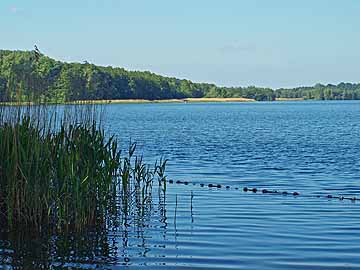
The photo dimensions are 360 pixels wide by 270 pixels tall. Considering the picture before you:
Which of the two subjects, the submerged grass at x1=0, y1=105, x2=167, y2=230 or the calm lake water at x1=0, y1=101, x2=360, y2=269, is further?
the submerged grass at x1=0, y1=105, x2=167, y2=230

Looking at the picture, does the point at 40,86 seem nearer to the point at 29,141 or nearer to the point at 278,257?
the point at 29,141

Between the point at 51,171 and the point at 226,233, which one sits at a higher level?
the point at 51,171

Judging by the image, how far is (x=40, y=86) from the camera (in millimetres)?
14594

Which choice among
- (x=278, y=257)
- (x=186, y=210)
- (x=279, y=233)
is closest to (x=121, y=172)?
(x=186, y=210)

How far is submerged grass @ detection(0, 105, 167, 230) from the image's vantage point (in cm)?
1345

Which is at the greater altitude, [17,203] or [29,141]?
[29,141]

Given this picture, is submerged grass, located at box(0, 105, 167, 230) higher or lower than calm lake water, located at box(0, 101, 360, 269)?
higher

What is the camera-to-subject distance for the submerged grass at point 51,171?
44.1 ft

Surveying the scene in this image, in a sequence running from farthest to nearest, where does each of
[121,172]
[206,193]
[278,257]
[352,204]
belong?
1. [206,193]
2. [352,204]
3. [121,172]
4. [278,257]

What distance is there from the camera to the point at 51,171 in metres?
13.7

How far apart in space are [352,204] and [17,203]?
9.88m

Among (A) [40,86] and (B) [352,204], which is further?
(B) [352,204]

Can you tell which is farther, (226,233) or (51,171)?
(226,233)

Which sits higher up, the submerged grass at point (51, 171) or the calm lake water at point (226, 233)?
the submerged grass at point (51, 171)
